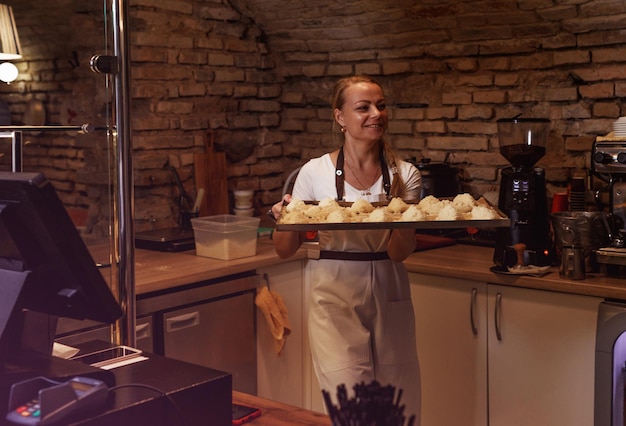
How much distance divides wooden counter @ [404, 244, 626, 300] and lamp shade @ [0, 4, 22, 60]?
1817 mm

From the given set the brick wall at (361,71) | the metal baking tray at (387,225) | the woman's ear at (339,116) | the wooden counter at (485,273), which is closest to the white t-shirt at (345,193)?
the woman's ear at (339,116)

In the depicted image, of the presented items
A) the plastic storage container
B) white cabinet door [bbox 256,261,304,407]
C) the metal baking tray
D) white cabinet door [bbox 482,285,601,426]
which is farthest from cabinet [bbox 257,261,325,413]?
the metal baking tray

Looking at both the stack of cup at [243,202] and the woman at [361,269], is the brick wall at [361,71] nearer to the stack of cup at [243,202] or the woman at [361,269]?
the stack of cup at [243,202]

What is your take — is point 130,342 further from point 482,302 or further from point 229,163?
point 229,163

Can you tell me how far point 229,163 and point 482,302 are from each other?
1.76 meters

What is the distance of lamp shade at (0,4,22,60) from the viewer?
2.40 metres

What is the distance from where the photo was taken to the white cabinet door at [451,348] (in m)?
3.42

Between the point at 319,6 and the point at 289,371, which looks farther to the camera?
the point at 319,6

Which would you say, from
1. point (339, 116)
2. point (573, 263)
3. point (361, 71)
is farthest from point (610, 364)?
point (361, 71)

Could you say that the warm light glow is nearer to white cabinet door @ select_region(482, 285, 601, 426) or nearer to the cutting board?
the cutting board

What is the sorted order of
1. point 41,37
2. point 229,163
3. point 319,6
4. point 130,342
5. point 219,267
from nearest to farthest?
point 130,342 → point 41,37 → point 219,267 → point 319,6 → point 229,163

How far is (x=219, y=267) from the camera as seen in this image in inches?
135

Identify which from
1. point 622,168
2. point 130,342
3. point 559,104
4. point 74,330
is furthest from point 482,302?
point 130,342

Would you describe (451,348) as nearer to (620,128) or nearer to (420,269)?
(420,269)
